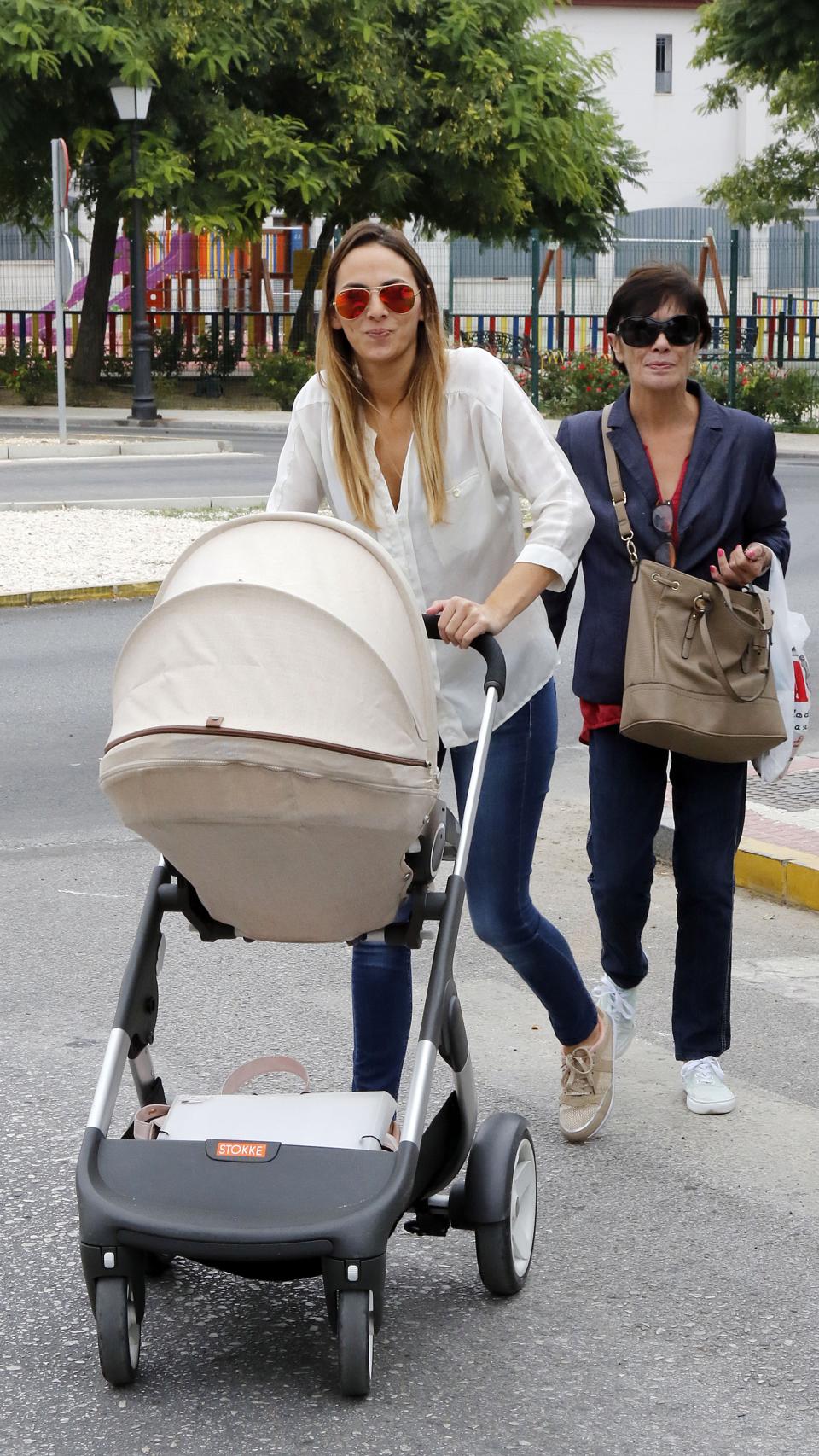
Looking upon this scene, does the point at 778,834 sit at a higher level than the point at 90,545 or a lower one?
lower

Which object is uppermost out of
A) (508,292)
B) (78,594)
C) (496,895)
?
(508,292)

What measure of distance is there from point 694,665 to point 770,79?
23.1 meters

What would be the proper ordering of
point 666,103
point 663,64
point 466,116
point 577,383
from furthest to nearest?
point 663,64 → point 666,103 → point 466,116 → point 577,383

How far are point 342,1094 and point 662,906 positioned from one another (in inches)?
122

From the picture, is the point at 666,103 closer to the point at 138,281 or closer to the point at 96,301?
the point at 96,301

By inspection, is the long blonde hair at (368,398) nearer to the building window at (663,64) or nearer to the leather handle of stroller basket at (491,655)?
the leather handle of stroller basket at (491,655)

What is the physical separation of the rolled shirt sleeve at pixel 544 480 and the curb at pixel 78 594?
8980 mm

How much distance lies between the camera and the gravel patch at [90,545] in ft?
42.1

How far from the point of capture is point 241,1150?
2986 millimetres

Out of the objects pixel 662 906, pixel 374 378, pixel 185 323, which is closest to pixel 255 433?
pixel 185 323

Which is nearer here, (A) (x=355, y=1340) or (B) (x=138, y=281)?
(A) (x=355, y=1340)

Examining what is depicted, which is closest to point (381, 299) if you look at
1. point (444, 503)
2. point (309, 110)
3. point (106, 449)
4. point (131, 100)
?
point (444, 503)

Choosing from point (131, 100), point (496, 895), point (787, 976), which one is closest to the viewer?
point (496, 895)

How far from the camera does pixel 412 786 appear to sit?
3029 millimetres
